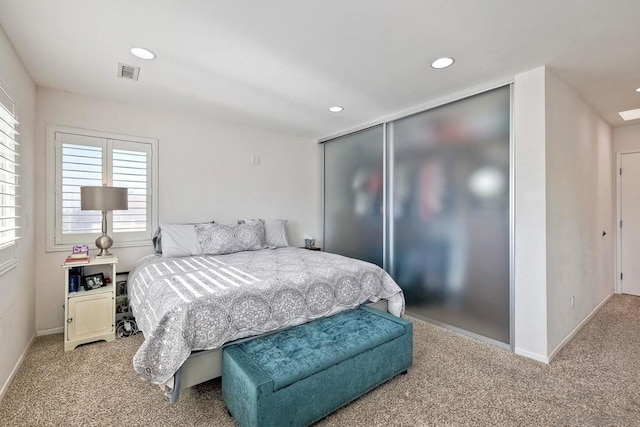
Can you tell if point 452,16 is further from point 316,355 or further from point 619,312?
point 619,312

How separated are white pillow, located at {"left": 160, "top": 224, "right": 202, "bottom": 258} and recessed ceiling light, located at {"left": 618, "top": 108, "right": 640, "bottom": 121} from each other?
5.24 metres

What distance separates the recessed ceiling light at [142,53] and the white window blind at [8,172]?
0.85 metres

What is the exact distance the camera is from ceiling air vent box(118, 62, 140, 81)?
248 cm

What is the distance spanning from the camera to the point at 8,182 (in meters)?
2.06

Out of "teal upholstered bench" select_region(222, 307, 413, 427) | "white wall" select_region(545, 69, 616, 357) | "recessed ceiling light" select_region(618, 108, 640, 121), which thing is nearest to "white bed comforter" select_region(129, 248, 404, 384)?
"teal upholstered bench" select_region(222, 307, 413, 427)

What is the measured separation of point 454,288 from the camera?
3.04m

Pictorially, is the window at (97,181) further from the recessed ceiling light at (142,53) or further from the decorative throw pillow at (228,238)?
the recessed ceiling light at (142,53)

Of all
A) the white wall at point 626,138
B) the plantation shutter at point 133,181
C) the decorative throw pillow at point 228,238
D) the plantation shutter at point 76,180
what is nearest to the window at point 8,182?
the plantation shutter at point 76,180

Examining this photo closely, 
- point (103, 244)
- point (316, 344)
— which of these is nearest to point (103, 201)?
point (103, 244)

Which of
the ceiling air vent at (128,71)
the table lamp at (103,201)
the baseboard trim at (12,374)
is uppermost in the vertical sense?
the ceiling air vent at (128,71)

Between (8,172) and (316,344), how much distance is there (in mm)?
2410

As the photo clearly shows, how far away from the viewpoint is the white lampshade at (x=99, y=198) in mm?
2760

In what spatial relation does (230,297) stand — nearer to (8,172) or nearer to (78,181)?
(8,172)

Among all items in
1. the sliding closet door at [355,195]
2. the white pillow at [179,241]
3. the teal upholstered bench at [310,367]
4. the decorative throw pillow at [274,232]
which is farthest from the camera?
the decorative throw pillow at [274,232]
